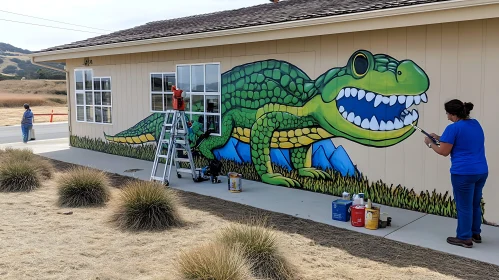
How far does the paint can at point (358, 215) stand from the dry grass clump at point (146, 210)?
237 cm

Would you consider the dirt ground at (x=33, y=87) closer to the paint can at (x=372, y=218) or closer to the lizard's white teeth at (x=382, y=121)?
the lizard's white teeth at (x=382, y=121)

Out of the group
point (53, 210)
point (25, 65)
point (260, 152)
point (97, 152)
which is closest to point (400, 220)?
point (260, 152)

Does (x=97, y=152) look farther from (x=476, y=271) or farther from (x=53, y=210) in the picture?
(x=476, y=271)

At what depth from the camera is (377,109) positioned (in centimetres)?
763

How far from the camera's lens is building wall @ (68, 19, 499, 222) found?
6395 millimetres

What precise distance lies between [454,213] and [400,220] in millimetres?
798

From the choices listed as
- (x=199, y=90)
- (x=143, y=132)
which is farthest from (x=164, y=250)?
(x=143, y=132)

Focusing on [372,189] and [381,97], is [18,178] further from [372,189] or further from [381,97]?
[381,97]

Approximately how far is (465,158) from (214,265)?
124 inches

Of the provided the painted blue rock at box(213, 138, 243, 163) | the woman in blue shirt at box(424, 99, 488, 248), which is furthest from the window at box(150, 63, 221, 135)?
the woman in blue shirt at box(424, 99, 488, 248)

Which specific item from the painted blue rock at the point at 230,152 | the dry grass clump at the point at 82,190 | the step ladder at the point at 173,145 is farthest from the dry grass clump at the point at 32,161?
the painted blue rock at the point at 230,152

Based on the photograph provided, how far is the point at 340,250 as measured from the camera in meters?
5.52

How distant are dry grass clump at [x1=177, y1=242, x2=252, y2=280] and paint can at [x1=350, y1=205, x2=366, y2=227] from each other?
237 cm

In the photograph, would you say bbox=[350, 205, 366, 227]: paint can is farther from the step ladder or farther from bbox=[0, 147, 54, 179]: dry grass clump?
bbox=[0, 147, 54, 179]: dry grass clump
